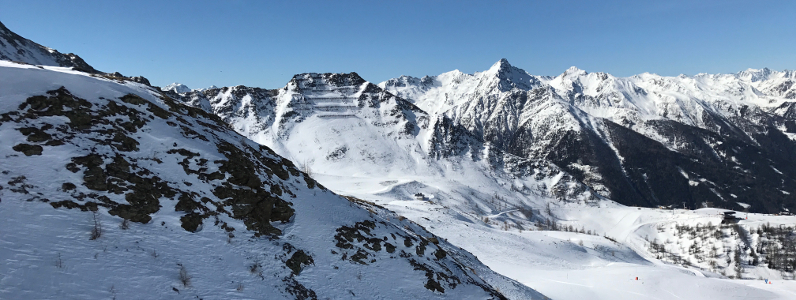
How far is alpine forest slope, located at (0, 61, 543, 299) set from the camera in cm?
1027

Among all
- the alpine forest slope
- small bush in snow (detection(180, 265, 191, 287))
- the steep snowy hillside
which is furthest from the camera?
the steep snowy hillside

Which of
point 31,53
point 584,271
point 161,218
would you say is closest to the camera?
point 161,218

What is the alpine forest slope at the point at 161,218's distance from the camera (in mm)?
10273

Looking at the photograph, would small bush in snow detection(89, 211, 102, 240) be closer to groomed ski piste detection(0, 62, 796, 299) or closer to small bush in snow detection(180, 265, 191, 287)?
groomed ski piste detection(0, 62, 796, 299)

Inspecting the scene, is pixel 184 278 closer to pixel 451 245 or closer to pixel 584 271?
pixel 451 245

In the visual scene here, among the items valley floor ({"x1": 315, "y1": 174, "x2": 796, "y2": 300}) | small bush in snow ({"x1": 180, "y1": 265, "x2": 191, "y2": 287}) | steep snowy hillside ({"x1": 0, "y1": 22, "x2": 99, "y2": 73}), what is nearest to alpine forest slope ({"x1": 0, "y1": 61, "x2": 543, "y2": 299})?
small bush in snow ({"x1": 180, "y1": 265, "x2": 191, "y2": 287})

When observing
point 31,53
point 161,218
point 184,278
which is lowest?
point 184,278

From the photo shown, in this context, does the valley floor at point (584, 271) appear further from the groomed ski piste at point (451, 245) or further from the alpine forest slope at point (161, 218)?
the alpine forest slope at point (161, 218)

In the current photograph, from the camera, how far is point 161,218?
13094 millimetres

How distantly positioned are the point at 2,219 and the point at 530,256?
48.2 m

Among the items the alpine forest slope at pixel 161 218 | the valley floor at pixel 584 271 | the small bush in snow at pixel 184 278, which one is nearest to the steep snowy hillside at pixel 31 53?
the valley floor at pixel 584 271

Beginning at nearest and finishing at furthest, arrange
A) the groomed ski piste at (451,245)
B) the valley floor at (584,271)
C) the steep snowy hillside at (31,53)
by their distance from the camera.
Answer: the groomed ski piste at (451,245) → the valley floor at (584,271) → the steep snowy hillside at (31,53)

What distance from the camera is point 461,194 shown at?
16488cm

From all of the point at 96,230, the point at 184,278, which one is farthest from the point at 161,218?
the point at 184,278
